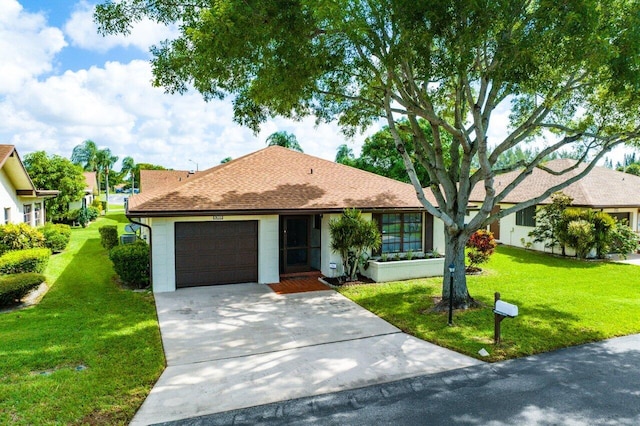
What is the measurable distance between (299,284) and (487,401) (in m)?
8.05

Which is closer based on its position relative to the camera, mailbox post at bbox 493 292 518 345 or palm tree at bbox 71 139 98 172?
mailbox post at bbox 493 292 518 345

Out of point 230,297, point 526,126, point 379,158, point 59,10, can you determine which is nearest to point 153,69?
point 59,10

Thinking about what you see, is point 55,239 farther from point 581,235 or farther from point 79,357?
point 581,235

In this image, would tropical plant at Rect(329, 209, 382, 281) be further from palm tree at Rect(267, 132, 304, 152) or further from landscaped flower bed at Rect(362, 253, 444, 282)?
palm tree at Rect(267, 132, 304, 152)

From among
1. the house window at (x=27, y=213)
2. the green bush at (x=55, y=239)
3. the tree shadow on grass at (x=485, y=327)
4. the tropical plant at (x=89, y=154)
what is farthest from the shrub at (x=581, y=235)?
the tropical plant at (x=89, y=154)

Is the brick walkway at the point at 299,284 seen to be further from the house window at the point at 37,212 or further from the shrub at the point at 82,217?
the shrub at the point at 82,217

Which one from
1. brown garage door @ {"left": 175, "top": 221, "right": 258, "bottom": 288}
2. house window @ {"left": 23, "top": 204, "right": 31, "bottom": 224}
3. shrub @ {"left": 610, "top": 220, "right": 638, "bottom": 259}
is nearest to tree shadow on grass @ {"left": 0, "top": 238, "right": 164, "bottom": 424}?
brown garage door @ {"left": 175, "top": 221, "right": 258, "bottom": 288}

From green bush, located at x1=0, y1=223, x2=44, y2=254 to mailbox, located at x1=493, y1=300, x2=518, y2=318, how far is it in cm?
1813

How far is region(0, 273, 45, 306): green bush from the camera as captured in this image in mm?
9858

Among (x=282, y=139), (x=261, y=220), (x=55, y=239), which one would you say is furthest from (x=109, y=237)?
(x=282, y=139)

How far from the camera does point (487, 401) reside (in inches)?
225

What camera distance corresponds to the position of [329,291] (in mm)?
12352

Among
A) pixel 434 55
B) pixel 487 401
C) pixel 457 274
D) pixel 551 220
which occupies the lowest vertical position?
pixel 487 401

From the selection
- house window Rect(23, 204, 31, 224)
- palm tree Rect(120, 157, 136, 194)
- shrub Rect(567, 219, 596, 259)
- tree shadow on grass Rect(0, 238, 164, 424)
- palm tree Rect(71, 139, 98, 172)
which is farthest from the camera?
palm tree Rect(120, 157, 136, 194)
